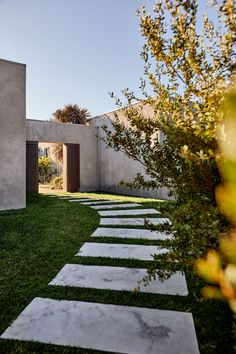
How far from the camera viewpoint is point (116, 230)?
174 inches

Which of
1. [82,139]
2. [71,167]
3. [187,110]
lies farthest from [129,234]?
[82,139]

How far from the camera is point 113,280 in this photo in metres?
2.48

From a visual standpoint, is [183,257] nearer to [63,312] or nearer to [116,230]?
[63,312]

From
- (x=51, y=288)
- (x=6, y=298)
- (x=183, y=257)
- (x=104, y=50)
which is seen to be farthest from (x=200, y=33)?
(x=104, y=50)

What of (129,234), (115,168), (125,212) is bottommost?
(129,234)

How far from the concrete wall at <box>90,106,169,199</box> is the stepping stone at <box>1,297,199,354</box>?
299 inches

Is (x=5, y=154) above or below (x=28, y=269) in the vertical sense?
above

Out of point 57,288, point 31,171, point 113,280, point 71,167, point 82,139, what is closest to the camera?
point 57,288

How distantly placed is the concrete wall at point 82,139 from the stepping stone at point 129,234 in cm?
786

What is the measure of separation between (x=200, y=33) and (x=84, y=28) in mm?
6083

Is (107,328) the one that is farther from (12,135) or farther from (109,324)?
(12,135)

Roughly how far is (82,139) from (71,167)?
147 cm

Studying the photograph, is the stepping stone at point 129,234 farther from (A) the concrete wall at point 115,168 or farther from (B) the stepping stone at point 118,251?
(A) the concrete wall at point 115,168

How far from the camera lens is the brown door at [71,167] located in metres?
11.9
